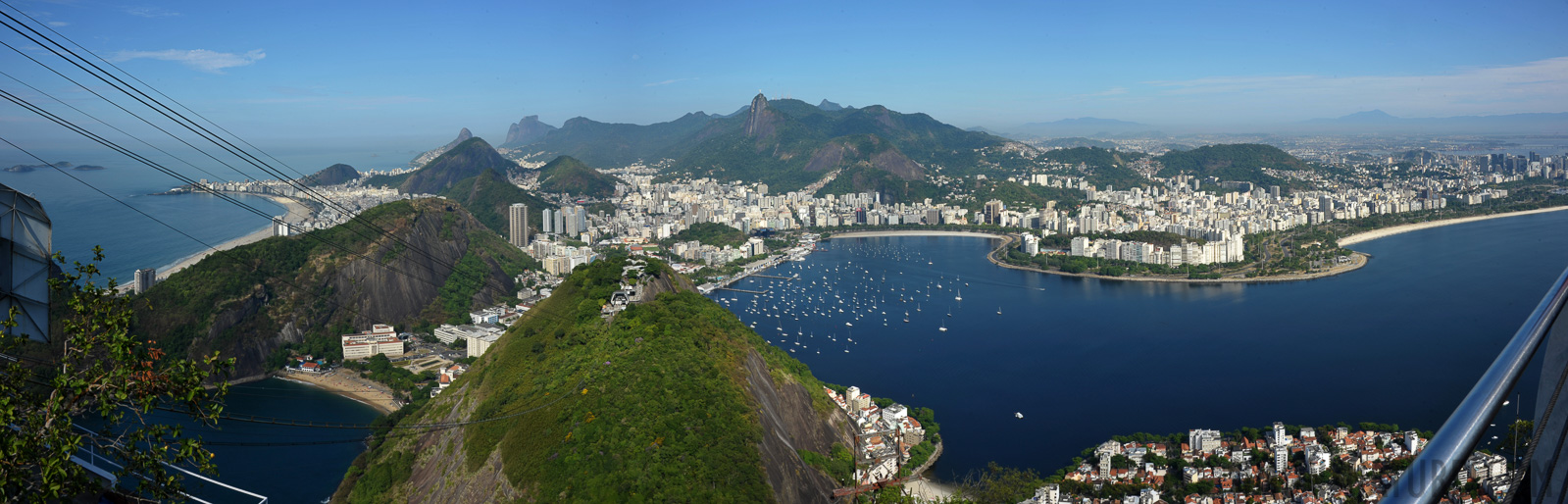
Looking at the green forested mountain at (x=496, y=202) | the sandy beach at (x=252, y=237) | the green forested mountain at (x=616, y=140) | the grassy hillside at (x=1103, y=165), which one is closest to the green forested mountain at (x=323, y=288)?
the sandy beach at (x=252, y=237)

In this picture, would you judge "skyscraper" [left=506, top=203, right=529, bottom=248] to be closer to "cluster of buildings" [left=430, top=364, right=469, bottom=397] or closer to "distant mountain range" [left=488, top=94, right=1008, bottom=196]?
"cluster of buildings" [left=430, top=364, right=469, bottom=397]

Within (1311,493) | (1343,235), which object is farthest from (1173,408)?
(1343,235)

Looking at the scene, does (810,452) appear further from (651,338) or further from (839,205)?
(839,205)

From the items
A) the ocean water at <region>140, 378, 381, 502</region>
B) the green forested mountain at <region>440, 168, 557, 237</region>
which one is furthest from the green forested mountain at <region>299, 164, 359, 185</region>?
the ocean water at <region>140, 378, 381, 502</region>

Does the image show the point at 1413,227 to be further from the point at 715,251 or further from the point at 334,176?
the point at 334,176

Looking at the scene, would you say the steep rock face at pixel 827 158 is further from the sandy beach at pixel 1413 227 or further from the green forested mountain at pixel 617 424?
the green forested mountain at pixel 617 424
